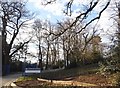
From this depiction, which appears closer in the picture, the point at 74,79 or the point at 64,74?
the point at 74,79

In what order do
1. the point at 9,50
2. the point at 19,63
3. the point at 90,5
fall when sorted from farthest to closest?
the point at 19,63 < the point at 9,50 < the point at 90,5

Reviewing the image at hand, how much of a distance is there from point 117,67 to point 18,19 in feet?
118

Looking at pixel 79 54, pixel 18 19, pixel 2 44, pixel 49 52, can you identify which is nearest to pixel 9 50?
pixel 2 44

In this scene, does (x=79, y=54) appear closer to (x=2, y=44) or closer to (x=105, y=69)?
(x=2, y=44)

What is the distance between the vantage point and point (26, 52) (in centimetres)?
7069

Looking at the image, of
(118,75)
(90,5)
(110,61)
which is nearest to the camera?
(90,5)

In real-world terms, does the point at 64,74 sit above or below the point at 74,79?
above

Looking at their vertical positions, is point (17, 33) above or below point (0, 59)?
above

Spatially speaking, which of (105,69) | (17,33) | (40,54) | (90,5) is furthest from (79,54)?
(90,5)

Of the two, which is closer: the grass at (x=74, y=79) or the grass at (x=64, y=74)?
the grass at (x=74, y=79)

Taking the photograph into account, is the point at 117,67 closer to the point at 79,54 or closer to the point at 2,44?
the point at 79,54

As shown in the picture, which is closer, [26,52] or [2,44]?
[2,44]

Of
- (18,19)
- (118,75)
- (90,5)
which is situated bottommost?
(118,75)

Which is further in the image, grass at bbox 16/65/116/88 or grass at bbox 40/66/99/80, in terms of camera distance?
grass at bbox 40/66/99/80
